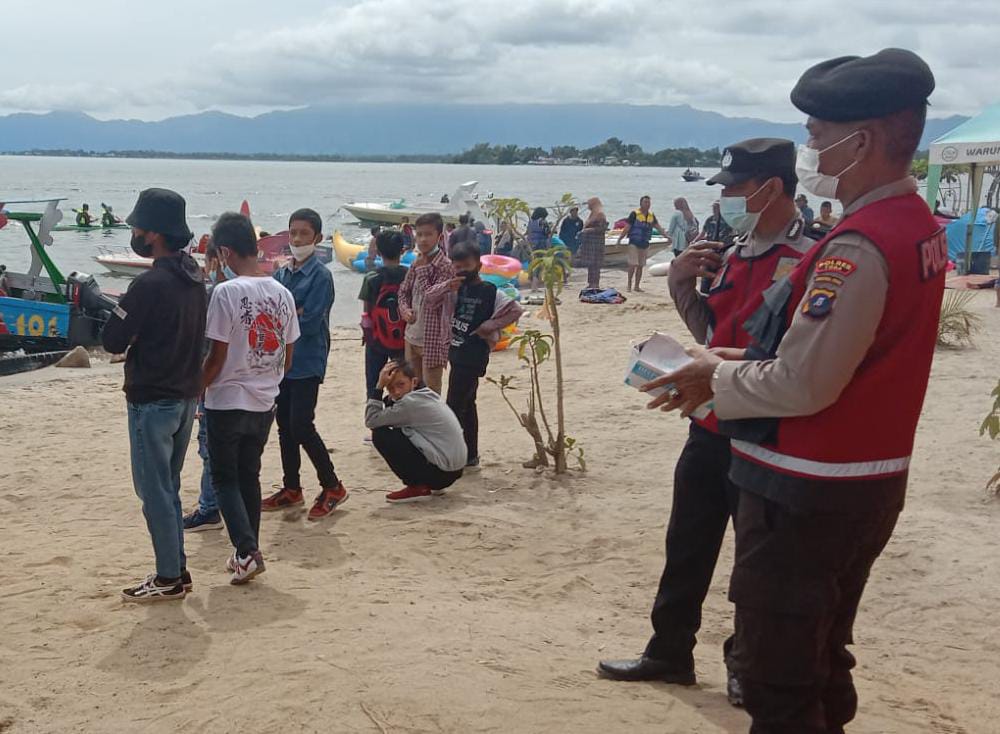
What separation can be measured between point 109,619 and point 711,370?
2983 mm

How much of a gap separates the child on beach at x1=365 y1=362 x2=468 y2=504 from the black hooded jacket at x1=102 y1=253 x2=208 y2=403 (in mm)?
2038

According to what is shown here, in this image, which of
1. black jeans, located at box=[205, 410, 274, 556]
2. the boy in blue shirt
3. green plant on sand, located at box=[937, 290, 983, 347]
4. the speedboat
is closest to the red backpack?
the boy in blue shirt

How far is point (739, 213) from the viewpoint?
318 centimetres

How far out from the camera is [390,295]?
700 cm

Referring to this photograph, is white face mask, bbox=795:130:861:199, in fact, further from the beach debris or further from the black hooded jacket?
the beach debris

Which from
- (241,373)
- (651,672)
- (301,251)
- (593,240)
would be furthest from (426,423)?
(593,240)

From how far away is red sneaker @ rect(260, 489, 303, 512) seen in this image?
5.99 m

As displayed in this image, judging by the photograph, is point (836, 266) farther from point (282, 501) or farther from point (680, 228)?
point (680, 228)

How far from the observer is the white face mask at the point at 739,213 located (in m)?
3.13

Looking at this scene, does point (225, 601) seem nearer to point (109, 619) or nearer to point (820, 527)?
point (109, 619)

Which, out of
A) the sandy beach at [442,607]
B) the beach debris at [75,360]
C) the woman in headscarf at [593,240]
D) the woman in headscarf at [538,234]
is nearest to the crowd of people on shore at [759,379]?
the sandy beach at [442,607]

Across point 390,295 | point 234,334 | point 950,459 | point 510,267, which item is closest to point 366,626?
point 234,334

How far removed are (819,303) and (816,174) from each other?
15.5 inches

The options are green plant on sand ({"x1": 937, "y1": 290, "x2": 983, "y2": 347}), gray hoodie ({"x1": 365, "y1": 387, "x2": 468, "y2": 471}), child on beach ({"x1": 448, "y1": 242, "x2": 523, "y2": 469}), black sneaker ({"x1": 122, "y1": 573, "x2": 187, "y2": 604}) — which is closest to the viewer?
black sneaker ({"x1": 122, "y1": 573, "x2": 187, "y2": 604})
